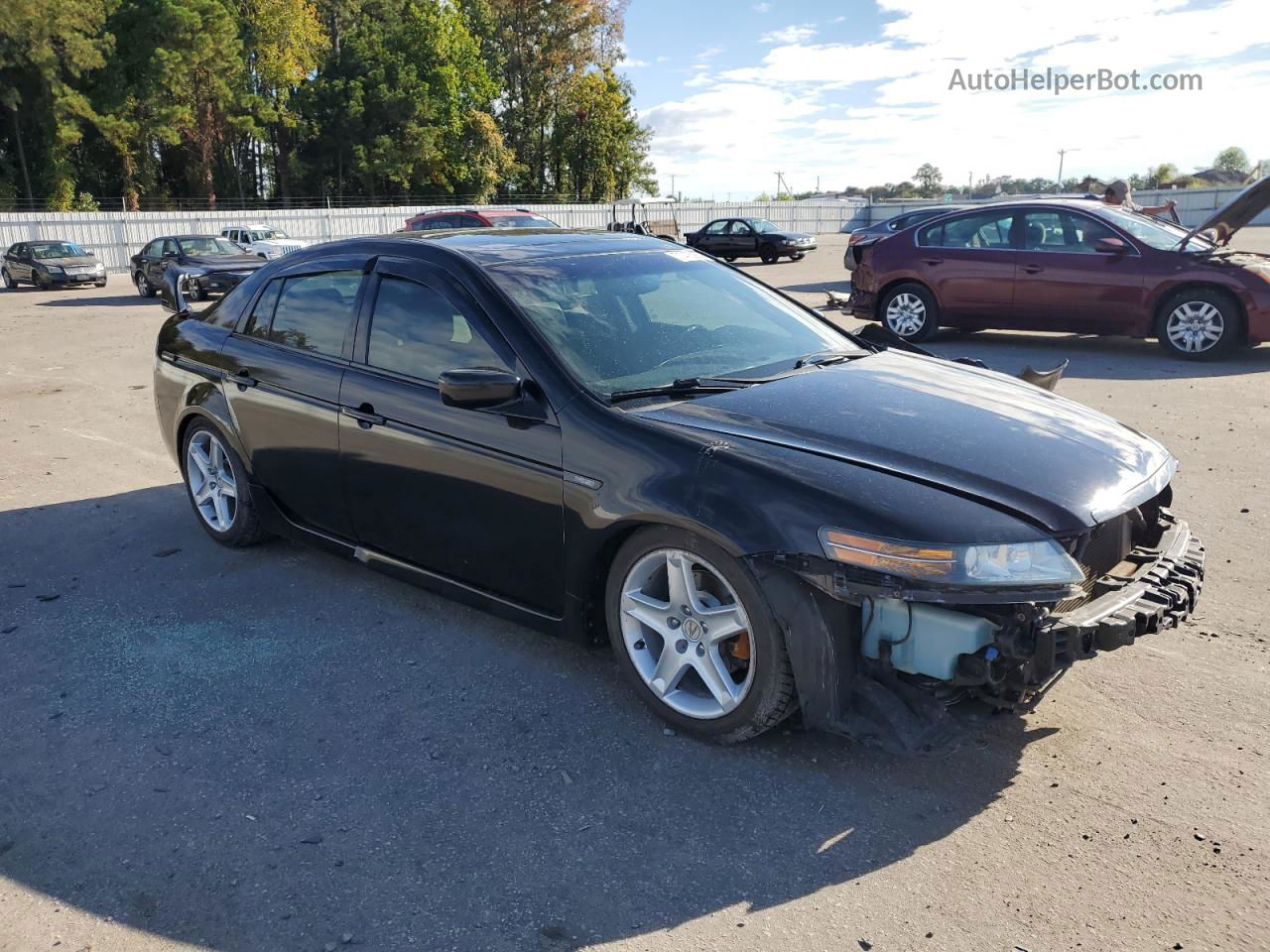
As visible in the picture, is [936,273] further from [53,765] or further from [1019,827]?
[53,765]

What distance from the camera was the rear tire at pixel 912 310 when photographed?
11758mm

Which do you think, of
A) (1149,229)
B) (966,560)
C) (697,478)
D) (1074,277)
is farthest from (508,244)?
(1149,229)

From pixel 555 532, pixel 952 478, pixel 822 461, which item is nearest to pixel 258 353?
pixel 555 532

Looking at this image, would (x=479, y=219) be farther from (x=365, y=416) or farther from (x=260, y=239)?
(x=365, y=416)

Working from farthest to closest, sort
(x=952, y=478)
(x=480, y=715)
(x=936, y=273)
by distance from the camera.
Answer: (x=936, y=273)
(x=480, y=715)
(x=952, y=478)

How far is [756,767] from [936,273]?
371 inches

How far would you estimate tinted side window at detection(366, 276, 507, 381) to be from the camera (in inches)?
156

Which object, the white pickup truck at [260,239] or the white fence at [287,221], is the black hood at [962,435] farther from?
the white fence at [287,221]

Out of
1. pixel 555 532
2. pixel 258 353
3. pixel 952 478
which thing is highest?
pixel 258 353

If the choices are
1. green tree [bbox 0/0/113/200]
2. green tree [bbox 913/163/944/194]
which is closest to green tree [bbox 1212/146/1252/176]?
green tree [bbox 913/163/944/194]

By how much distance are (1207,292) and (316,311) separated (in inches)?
360

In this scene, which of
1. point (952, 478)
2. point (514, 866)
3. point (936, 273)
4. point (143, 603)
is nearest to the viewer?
point (514, 866)

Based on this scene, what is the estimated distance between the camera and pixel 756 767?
325 cm

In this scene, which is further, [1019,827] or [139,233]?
[139,233]
